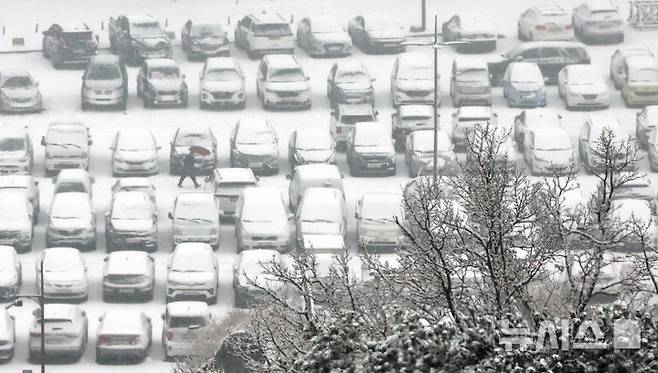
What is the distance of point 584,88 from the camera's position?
6412cm

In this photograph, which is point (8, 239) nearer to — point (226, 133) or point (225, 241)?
point (225, 241)

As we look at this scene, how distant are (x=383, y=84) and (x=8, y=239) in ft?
51.2

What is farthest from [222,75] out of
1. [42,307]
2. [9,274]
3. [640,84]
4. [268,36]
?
[42,307]

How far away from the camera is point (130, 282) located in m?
52.3

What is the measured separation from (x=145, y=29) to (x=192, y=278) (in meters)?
18.4

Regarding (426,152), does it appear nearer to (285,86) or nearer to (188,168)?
(188,168)

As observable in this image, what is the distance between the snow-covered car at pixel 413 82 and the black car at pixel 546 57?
290cm

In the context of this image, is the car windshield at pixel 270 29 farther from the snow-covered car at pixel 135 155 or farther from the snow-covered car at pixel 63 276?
the snow-covered car at pixel 63 276

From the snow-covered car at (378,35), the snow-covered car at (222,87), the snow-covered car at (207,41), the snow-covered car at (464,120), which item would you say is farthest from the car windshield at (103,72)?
the snow-covered car at (464,120)

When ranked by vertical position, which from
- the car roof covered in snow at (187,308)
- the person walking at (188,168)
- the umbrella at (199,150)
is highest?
the umbrella at (199,150)

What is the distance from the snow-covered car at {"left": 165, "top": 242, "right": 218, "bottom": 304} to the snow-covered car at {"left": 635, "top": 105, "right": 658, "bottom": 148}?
46.6 ft

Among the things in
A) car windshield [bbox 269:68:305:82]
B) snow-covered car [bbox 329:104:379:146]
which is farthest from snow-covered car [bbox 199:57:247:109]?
snow-covered car [bbox 329:104:379:146]

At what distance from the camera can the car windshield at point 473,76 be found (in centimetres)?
6429

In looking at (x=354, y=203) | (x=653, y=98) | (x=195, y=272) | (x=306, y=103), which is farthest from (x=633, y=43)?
(x=195, y=272)
